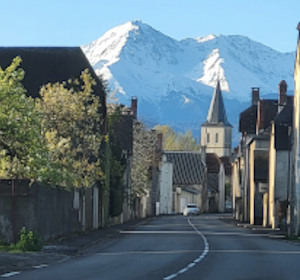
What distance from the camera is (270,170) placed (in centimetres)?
5972

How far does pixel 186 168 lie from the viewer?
141500 mm

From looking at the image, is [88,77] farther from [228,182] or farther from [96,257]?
[228,182]

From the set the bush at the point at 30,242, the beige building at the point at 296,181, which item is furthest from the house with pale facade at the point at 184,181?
the bush at the point at 30,242

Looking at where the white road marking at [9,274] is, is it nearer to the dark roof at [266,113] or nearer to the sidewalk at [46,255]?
the sidewalk at [46,255]

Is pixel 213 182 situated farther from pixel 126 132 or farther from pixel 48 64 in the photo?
pixel 48 64

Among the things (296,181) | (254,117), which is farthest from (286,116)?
(254,117)

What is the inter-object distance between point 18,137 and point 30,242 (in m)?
5.56

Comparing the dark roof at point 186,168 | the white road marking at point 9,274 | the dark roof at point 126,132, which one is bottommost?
the white road marking at point 9,274

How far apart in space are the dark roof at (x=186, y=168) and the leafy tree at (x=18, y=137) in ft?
348

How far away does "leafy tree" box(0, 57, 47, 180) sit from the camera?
3078cm

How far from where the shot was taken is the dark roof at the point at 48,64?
52.9 metres

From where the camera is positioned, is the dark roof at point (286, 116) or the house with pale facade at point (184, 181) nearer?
the dark roof at point (286, 116)

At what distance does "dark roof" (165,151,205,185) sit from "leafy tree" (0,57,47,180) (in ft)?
348

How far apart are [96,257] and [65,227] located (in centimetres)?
1134
